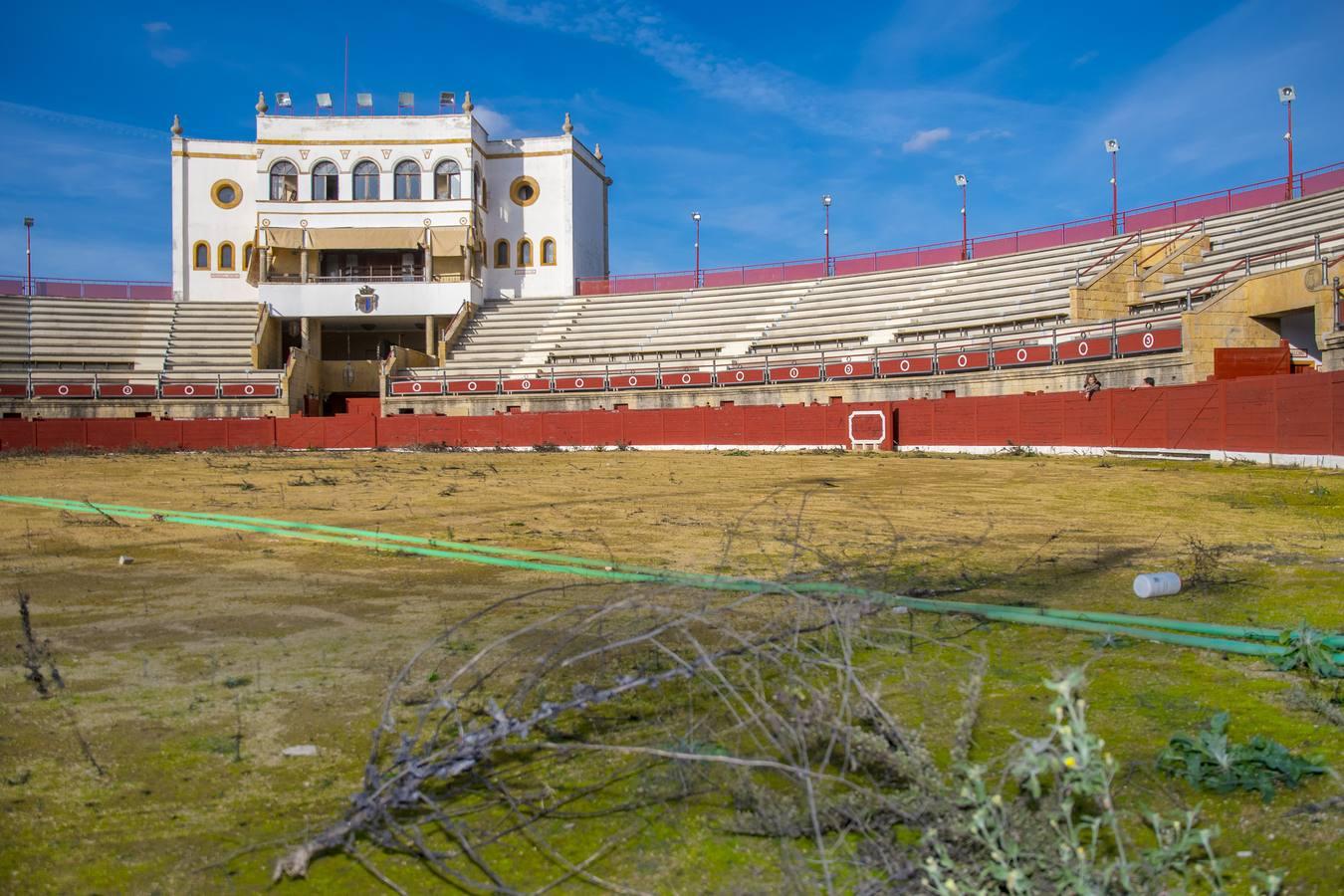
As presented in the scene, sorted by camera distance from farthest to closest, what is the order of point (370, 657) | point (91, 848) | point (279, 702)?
point (370, 657)
point (279, 702)
point (91, 848)

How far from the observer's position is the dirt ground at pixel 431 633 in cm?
293

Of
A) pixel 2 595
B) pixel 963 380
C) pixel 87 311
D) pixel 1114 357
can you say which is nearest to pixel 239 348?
pixel 87 311

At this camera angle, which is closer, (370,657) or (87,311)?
(370,657)

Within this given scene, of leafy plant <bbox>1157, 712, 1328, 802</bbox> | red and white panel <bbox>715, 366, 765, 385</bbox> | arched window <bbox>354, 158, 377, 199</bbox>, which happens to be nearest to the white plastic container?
leafy plant <bbox>1157, 712, 1328, 802</bbox>

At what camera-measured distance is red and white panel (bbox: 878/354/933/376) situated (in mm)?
27812

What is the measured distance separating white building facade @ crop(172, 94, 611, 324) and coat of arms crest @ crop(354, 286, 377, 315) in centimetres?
5

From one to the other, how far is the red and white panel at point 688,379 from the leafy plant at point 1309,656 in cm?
2781

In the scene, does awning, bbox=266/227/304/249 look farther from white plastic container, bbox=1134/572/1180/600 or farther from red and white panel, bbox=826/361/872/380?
white plastic container, bbox=1134/572/1180/600

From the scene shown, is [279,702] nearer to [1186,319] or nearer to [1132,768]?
[1132,768]

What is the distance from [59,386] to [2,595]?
32.5 metres

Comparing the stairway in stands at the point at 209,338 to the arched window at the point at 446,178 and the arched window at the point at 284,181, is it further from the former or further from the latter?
the arched window at the point at 446,178

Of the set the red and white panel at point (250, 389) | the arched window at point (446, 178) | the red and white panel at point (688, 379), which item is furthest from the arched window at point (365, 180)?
the red and white panel at point (688, 379)

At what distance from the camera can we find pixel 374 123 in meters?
44.0

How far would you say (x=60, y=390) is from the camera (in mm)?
34000
